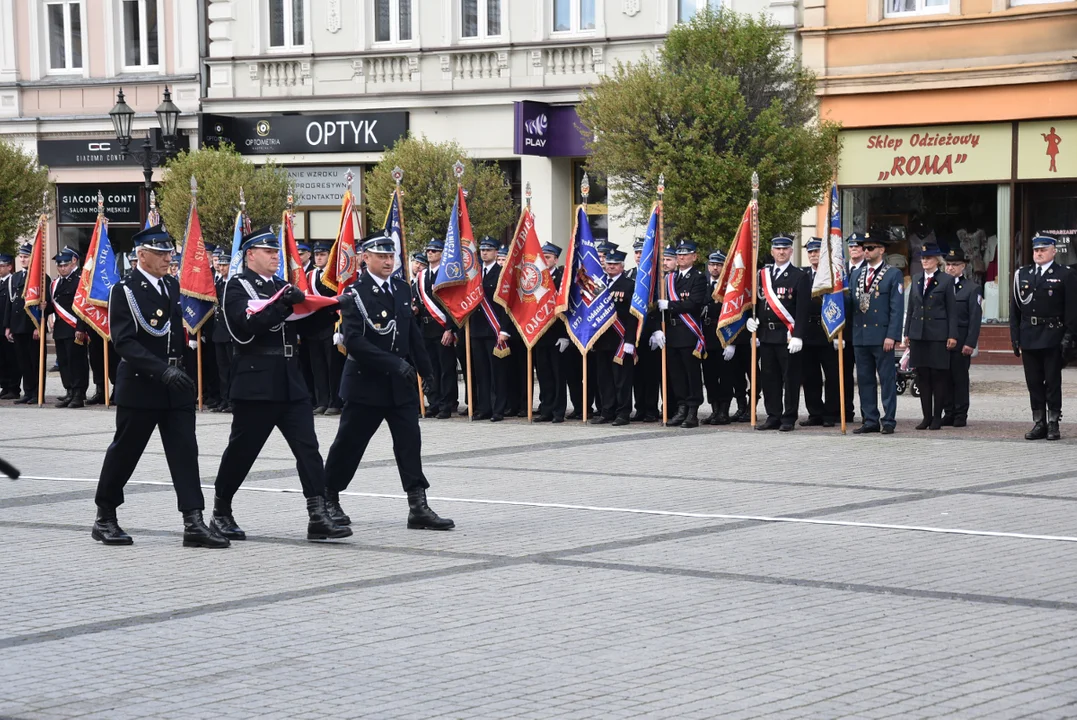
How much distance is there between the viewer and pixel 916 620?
25.2 feet

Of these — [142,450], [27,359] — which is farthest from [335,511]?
[27,359]

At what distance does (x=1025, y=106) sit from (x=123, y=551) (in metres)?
18.6

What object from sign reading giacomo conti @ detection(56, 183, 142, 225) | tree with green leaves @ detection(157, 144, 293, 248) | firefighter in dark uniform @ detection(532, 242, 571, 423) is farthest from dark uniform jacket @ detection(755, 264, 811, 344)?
sign reading giacomo conti @ detection(56, 183, 142, 225)

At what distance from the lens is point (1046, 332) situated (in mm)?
16031

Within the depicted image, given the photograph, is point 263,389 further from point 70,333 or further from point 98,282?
point 70,333

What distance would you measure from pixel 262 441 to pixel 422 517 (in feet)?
3.63

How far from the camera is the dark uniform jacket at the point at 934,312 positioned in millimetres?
17047

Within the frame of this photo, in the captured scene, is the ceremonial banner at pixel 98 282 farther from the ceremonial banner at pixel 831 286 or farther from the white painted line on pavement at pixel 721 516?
the ceremonial banner at pixel 831 286

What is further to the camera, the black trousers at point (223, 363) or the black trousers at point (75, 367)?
the black trousers at point (75, 367)

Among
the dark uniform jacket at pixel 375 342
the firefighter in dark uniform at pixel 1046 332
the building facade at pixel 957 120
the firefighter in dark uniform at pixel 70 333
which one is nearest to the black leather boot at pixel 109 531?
the dark uniform jacket at pixel 375 342

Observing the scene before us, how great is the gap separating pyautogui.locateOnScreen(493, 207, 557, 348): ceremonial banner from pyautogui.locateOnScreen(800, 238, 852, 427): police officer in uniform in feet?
9.59

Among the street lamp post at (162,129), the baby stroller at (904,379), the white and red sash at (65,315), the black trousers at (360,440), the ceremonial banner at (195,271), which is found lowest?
the baby stroller at (904,379)

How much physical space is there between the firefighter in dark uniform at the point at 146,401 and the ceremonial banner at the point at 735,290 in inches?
327

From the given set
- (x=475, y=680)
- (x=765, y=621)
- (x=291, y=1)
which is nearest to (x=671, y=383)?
(x=765, y=621)
